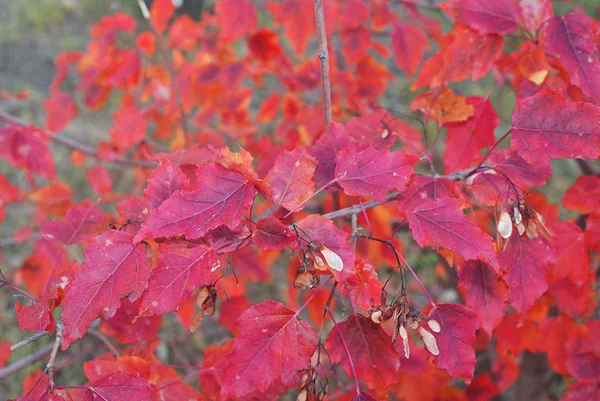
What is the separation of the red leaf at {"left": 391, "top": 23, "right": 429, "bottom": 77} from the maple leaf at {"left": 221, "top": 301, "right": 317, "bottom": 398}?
937 mm

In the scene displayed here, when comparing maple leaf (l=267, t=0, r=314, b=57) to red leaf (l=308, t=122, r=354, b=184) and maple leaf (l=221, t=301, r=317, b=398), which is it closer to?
red leaf (l=308, t=122, r=354, b=184)

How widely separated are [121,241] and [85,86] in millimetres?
1188

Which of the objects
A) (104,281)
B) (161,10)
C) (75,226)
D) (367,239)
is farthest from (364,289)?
(161,10)

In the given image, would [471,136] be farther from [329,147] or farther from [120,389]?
[120,389]

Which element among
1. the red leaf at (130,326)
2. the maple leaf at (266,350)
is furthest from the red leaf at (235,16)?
the maple leaf at (266,350)

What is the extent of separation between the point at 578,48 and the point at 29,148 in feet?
4.06

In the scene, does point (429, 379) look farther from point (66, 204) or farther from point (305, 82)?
point (66, 204)

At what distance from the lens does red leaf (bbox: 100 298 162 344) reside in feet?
2.31

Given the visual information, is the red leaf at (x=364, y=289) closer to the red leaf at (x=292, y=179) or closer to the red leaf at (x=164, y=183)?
the red leaf at (x=292, y=179)

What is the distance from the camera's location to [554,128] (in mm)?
592

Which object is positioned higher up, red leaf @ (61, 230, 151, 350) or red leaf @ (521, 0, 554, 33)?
red leaf @ (61, 230, 151, 350)

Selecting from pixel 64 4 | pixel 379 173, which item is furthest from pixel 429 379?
pixel 64 4

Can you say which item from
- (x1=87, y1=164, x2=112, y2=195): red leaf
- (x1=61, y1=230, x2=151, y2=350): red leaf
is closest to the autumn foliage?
(x1=61, y1=230, x2=151, y2=350): red leaf

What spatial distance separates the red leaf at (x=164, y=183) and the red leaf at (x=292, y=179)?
112 millimetres
